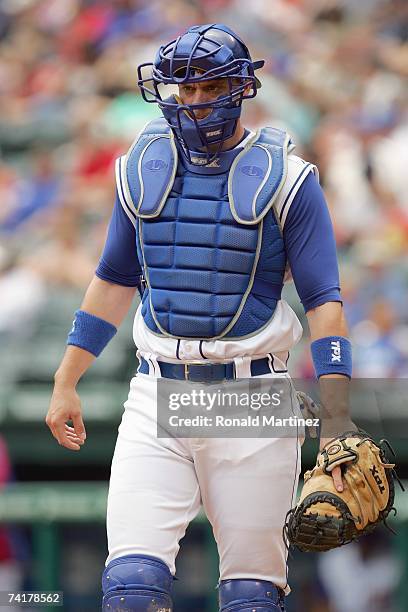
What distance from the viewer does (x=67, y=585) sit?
6.18 m

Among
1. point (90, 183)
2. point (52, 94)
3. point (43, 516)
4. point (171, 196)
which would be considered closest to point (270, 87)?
point (90, 183)

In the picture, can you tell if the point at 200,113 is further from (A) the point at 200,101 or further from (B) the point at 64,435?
(B) the point at 64,435

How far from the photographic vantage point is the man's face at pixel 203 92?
12.1 feet

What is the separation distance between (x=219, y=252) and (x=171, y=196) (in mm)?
238

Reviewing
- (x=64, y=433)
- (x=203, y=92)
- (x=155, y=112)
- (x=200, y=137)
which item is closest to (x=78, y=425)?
(x=64, y=433)

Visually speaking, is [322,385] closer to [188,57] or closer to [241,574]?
[241,574]

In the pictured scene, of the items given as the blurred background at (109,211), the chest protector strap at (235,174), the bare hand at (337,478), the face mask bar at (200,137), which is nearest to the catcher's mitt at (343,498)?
the bare hand at (337,478)

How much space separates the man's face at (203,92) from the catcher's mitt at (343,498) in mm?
1024

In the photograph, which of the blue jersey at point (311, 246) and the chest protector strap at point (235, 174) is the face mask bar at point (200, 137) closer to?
the chest protector strap at point (235, 174)

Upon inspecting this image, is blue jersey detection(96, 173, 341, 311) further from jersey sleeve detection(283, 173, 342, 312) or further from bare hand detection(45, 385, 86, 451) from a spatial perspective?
bare hand detection(45, 385, 86, 451)

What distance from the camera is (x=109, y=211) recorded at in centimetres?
830

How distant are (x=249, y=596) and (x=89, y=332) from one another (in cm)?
96

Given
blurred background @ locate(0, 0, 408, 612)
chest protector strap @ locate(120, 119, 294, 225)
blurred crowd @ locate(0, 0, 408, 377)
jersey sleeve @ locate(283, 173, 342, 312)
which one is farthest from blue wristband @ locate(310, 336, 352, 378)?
blurred crowd @ locate(0, 0, 408, 377)

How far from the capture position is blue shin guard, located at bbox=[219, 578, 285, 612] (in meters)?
3.62
